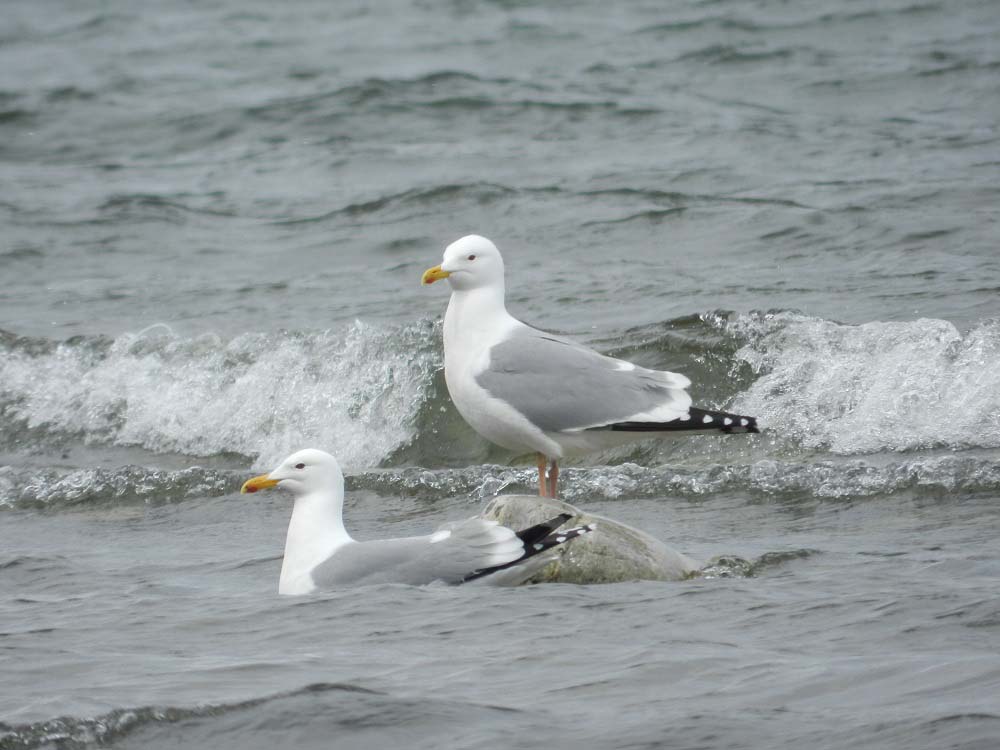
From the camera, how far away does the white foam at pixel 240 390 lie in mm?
9906

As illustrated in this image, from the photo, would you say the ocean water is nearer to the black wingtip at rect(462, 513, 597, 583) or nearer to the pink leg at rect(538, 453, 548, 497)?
the black wingtip at rect(462, 513, 597, 583)

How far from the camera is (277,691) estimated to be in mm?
4684

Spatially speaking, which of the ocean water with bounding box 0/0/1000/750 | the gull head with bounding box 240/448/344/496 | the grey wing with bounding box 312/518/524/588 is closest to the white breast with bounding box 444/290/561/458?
the ocean water with bounding box 0/0/1000/750

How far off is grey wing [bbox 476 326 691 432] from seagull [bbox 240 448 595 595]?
98 cm

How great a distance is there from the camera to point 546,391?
23.1 ft

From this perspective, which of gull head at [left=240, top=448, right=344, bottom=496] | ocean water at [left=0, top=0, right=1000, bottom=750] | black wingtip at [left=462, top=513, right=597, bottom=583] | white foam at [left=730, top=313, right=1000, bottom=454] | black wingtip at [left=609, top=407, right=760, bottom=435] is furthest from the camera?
white foam at [left=730, top=313, right=1000, bottom=454]

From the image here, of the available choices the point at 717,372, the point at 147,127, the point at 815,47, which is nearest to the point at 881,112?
the point at 815,47

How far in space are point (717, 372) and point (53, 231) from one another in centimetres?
759

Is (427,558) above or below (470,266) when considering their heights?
below

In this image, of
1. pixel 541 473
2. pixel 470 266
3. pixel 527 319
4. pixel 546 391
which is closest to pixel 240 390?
pixel 527 319

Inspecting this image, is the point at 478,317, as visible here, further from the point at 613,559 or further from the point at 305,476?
the point at 613,559

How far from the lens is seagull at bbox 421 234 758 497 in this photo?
7.03m

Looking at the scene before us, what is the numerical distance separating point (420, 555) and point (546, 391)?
4.48ft

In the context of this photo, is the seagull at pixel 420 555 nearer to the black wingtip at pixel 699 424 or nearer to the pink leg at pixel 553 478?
the black wingtip at pixel 699 424
